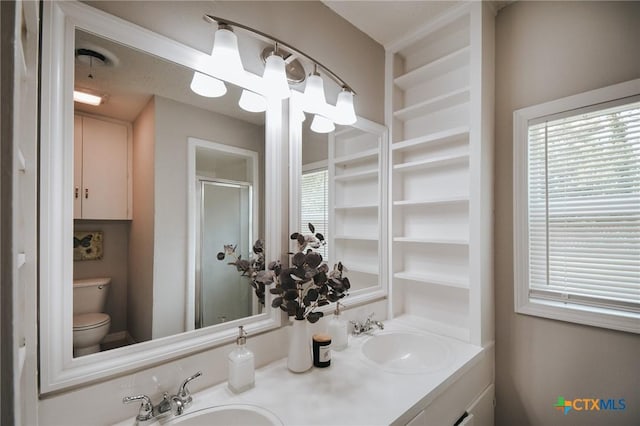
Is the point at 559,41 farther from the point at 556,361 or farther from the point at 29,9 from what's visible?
the point at 29,9

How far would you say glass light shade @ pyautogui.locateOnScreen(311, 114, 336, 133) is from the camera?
1.54 m

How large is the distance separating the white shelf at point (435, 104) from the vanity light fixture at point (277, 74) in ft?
1.76

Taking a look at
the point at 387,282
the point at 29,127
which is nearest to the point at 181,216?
the point at 29,127

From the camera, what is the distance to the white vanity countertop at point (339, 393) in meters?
0.96

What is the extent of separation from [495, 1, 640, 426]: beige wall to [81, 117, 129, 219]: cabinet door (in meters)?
1.85

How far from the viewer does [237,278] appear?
1.24m

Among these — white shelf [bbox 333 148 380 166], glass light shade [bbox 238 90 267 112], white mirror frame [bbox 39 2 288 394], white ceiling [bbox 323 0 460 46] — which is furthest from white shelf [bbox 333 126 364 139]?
white mirror frame [bbox 39 2 288 394]

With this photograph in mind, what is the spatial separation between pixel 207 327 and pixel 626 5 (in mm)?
2327

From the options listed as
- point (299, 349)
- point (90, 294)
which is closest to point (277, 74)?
point (90, 294)

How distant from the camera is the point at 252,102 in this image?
1.27 m

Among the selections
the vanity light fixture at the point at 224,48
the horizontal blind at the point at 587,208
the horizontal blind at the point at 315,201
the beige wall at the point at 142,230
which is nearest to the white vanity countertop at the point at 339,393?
the beige wall at the point at 142,230

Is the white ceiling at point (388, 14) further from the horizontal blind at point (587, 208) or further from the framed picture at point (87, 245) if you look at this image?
the framed picture at point (87, 245)

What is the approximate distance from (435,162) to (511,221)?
1.76 ft

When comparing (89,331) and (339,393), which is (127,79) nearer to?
(89,331)
